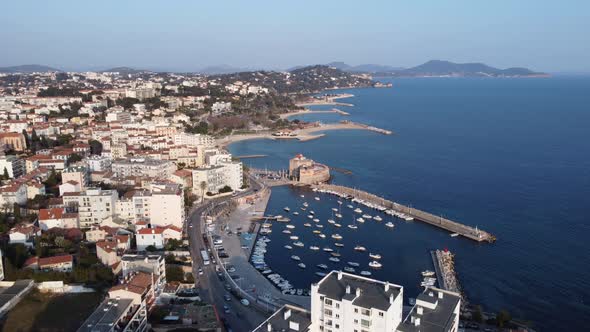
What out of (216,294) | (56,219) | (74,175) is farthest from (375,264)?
(74,175)

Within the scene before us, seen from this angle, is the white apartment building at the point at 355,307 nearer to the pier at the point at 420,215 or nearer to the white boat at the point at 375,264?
the white boat at the point at 375,264

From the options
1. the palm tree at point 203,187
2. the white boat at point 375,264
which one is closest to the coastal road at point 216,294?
the palm tree at point 203,187

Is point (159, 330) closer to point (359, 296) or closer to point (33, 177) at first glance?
point (359, 296)

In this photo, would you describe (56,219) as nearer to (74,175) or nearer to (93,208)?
(93,208)

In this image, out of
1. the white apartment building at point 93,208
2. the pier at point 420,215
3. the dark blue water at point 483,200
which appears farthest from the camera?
the pier at point 420,215

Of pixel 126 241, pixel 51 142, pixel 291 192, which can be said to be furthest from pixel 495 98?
pixel 126 241

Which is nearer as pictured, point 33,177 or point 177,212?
point 177,212
